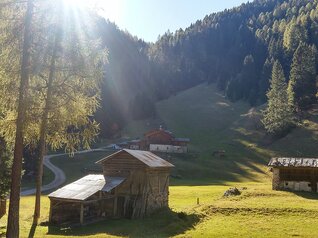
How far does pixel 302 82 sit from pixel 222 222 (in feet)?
284

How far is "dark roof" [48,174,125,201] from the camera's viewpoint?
115ft

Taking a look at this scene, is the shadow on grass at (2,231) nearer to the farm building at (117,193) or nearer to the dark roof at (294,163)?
the farm building at (117,193)

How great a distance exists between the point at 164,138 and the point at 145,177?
6050 centimetres

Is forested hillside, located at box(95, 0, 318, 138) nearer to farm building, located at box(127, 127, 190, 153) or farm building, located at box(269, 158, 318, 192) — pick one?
farm building, located at box(127, 127, 190, 153)

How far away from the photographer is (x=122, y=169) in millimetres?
39344

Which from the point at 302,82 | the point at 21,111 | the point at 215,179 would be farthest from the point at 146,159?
the point at 302,82

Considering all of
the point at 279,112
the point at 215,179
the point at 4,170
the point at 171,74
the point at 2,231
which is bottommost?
the point at 215,179

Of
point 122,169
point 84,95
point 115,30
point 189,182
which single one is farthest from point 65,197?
point 115,30

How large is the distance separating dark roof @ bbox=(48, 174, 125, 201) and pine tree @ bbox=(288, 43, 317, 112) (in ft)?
253

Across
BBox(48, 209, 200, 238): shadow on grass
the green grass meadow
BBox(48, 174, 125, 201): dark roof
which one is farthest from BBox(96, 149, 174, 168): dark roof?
BBox(48, 209, 200, 238): shadow on grass

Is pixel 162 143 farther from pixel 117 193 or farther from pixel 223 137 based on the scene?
pixel 117 193

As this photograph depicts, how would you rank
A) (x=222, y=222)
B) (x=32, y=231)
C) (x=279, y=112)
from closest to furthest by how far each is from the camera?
(x=32, y=231) → (x=222, y=222) → (x=279, y=112)

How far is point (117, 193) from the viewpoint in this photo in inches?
1503

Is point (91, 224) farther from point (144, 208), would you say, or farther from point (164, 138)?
point (164, 138)
